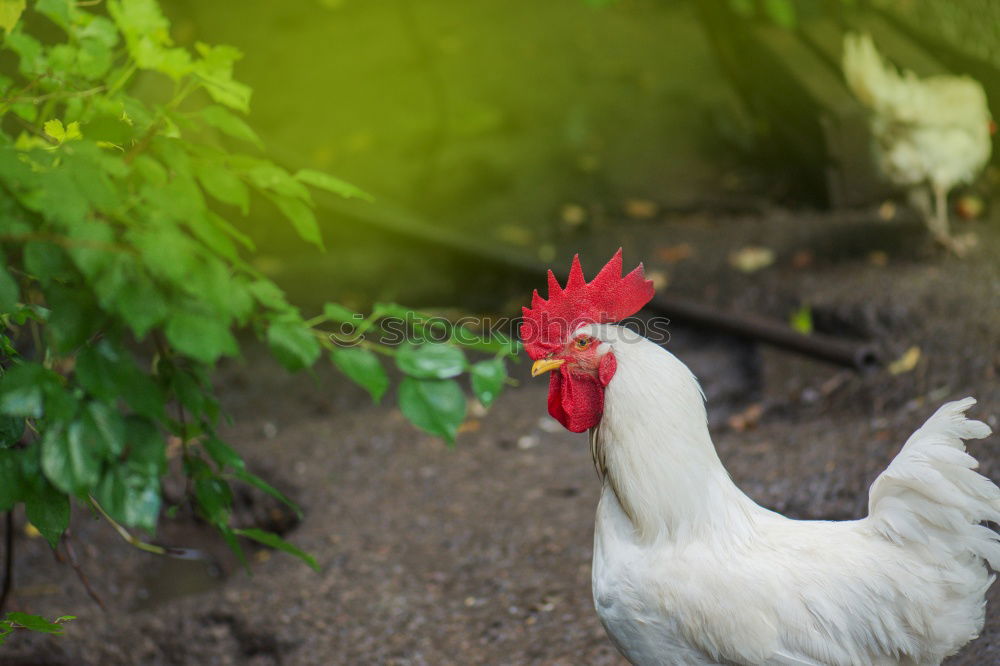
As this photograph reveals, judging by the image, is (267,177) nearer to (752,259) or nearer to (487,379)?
(487,379)

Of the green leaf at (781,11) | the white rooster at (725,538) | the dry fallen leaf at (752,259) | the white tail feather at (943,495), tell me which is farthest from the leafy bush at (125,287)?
the green leaf at (781,11)

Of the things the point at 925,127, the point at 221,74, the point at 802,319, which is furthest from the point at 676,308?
the point at 221,74

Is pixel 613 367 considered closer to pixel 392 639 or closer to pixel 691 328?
pixel 392 639

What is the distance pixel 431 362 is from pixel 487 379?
0.17 metres

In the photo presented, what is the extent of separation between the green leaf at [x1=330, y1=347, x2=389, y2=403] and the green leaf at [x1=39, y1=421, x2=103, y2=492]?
0.56 m

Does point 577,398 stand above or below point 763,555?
above

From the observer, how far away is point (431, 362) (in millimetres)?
2154

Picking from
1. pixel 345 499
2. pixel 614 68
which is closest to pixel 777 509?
pixel 345 499

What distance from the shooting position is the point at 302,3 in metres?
10.1

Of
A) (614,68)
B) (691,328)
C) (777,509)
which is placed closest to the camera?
(777,509)

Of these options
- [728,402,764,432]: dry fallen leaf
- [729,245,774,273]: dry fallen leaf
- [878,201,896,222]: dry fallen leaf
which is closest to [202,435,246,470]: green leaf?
[728,402,764,432]: dry fallen leaf

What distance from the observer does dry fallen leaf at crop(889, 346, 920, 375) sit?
4258 mm

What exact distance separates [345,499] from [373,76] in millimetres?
5618

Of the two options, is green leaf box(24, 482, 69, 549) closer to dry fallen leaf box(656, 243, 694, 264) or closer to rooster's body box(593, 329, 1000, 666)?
rooster's body box(593, 329, 1000, 666)
